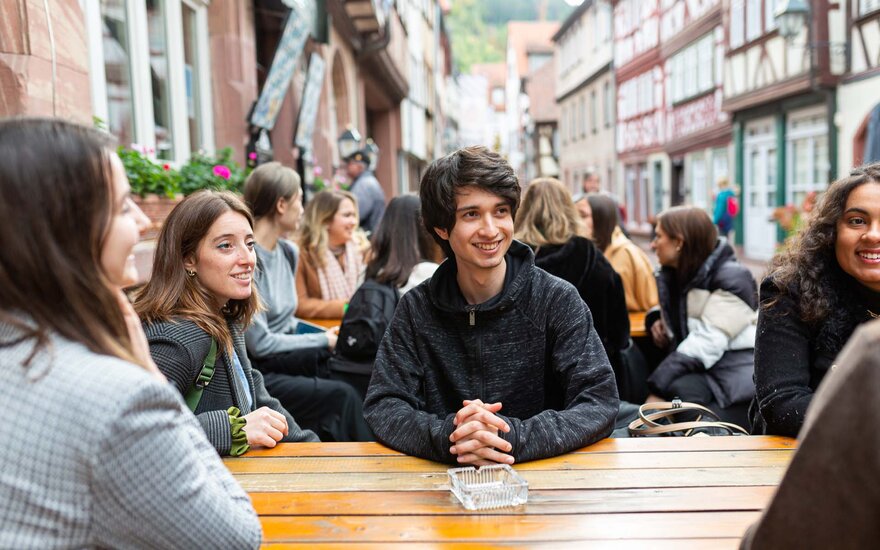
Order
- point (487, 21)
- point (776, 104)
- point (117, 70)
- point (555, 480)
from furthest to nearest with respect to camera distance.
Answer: point (487, 21)
point (776, 104)
point (117, 70)
point (555, 480)

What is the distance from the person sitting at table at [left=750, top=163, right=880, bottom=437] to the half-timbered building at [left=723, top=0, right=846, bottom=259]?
12.6m

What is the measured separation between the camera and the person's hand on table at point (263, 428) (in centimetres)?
229

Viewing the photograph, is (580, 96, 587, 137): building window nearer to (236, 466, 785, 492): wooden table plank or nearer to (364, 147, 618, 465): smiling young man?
(364, 147, 618, 465): smiling young man

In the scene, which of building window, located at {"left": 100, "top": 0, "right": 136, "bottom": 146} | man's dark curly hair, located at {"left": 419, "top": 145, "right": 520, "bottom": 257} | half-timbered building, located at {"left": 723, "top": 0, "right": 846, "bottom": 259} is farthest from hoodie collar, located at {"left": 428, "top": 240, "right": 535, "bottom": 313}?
half-timbered building, located at {"left": 723, "top": 0, "right": 846, "bottom": 259}

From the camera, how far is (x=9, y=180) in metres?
1.18

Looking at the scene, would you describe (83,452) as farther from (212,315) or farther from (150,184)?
(150,184)

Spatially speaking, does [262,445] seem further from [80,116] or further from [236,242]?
[80,116]

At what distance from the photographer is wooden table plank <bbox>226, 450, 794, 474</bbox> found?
2.10m

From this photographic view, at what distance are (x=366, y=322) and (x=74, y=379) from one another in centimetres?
280

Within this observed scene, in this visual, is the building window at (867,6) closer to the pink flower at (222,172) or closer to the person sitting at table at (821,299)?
the pink flower at (222,172)

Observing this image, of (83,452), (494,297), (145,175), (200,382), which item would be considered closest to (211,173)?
(145,175)

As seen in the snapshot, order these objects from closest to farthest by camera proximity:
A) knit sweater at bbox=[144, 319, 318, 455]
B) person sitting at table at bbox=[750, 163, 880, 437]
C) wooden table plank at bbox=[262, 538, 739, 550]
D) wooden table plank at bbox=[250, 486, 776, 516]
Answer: wooden table plank at bbox=[262, 538, 739, 550], wooden table plank at bbox=[250, 486, 776, 516], knit sweater at bbox=[144, 319, 318, 455], person sitting at table at bbox=[750, 163, 880, 437]

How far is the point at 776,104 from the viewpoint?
1750 centimetres

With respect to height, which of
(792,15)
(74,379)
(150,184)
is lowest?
(74,379)
